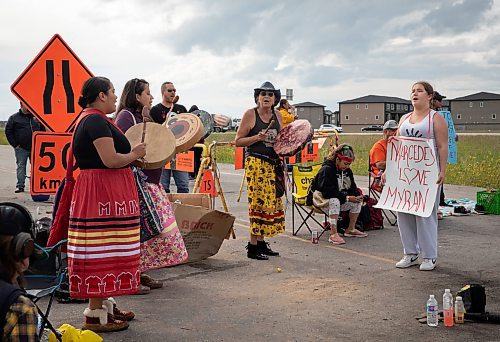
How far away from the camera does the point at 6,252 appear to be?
296cm

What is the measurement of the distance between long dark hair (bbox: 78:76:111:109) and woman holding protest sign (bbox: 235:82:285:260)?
293cm

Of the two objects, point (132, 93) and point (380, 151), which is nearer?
point (132, 93)

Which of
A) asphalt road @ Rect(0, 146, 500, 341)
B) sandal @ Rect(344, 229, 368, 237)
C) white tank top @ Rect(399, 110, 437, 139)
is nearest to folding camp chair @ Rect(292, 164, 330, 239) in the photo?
sandal @ Rect(344, 229, 368, 237)

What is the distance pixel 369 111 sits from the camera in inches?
4862

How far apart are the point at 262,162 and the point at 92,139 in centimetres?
332

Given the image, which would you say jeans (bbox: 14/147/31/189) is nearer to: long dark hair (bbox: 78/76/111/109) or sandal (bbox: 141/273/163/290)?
sandal (bbox: 141/273/163/290)

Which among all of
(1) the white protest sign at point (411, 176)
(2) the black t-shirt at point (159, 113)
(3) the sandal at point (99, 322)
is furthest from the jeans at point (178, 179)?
(3) the sandal at point (99, 322)

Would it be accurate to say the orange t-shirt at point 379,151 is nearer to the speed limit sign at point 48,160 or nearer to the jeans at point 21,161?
the speed limit sign at point 48,160

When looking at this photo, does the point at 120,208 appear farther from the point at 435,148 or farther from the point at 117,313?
the point at 435,148

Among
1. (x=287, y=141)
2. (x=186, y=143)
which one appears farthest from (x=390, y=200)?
(x=186, y=143)

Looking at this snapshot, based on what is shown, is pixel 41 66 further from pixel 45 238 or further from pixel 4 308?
pixel 4 308

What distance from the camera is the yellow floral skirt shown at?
26.1 feet

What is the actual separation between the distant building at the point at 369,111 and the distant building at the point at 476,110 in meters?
9.05

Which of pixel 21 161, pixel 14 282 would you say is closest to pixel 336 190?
pixel 14 282
